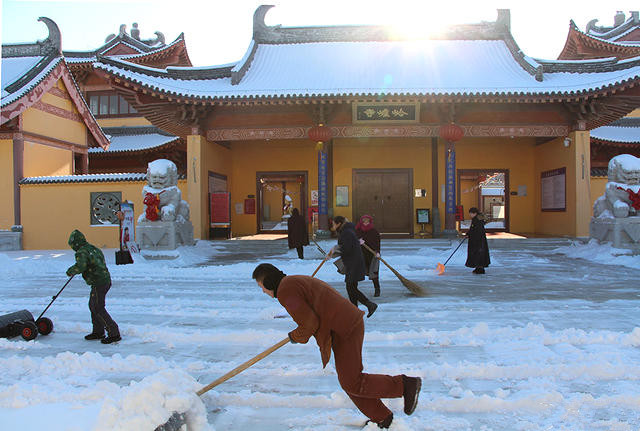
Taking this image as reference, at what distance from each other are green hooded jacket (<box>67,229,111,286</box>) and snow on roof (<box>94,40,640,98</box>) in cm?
714

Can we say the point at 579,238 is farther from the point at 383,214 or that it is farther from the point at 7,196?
the point at 7,196

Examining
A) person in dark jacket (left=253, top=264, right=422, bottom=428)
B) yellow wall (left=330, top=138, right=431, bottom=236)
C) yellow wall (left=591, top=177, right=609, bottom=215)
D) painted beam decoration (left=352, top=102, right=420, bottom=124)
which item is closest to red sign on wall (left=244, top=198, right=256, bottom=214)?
yellow wall (left=330, top=138, right=431, bottom=236)

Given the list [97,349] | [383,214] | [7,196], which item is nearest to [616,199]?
[383,214]

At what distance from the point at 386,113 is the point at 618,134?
9295 millimetres

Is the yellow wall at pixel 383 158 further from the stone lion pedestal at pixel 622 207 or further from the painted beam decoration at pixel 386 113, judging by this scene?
the stone lion pedestal at pixel 622 207

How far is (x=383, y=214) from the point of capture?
14.7 m

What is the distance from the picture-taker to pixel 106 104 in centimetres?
2116

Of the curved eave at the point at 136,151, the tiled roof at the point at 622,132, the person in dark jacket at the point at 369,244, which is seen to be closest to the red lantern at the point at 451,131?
the tiled roof at the point at 622,132

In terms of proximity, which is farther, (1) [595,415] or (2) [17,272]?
(2) [17,272]

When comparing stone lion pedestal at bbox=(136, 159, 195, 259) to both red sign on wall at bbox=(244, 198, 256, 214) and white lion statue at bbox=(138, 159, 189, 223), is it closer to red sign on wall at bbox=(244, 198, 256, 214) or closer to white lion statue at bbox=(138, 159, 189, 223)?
white lion statue at bbox=(138, 159, 189, 223)

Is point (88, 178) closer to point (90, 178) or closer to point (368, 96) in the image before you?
point (90, 178)

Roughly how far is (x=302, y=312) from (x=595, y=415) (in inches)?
78.1

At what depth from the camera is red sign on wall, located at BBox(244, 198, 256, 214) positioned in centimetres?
1533

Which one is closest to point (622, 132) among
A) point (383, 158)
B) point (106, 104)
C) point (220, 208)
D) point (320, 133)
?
point (383, 158)
